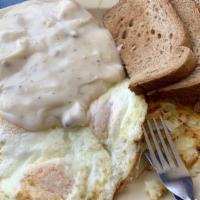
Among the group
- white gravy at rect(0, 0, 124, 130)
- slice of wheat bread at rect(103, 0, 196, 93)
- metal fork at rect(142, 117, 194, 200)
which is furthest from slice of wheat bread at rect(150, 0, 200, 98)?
white gravy at rect(0, 0, 124, 130)

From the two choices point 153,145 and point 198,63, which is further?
point 198,63

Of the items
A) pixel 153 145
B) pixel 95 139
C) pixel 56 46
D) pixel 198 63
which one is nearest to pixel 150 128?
pixel 153 145

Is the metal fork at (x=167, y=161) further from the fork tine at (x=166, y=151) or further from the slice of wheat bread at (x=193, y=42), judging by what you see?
the slice of wheat bread at (x=193, y=42)

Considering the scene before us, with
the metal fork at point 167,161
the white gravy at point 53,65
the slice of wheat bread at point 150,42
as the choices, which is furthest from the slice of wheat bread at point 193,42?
the white gravy at point 53,65

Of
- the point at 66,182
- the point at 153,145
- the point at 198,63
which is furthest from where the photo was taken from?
the point at 198,63

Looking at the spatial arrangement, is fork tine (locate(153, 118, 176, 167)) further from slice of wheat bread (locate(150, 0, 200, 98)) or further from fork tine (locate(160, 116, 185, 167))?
slice of wheat bread (locate(150, 0, 200, 98))

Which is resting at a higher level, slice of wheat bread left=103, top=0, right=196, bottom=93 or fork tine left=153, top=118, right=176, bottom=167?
slice of wheat bread left=103, top=0, right=196, bottom=93

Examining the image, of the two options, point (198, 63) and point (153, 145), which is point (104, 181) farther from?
point (198, 63)
